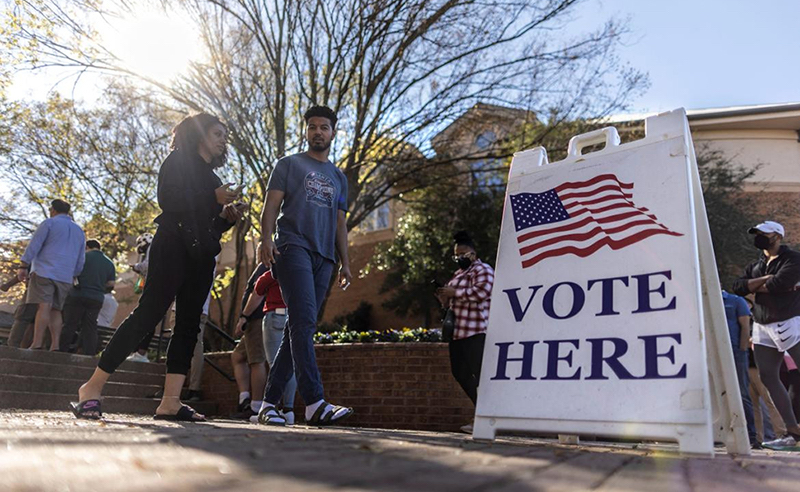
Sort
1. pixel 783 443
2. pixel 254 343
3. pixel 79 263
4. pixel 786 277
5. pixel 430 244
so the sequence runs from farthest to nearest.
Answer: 1. pixel 430 244
2. pixel 79 263
3. pixel 783 443
4. pixel 254 343
5. pixel 786 277

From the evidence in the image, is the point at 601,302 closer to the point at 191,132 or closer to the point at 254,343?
the point at 191,132

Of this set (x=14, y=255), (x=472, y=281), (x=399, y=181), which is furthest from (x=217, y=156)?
(x=14, y=255)

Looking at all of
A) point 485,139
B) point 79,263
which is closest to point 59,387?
point 79,263

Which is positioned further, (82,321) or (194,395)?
(82,321)

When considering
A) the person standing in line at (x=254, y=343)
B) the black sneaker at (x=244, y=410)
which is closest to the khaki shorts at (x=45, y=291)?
the person standing in line at (x=254, y=343)

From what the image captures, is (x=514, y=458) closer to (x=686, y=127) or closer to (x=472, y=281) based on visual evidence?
(x=686, y=127)

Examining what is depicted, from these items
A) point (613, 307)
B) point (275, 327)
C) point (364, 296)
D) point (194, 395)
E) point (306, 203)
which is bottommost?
point (194, 395)

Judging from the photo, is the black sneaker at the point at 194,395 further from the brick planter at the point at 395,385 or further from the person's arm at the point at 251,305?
the person's arm at the point at 251,305

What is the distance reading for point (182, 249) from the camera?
4.34m

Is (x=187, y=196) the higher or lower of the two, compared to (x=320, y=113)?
lower

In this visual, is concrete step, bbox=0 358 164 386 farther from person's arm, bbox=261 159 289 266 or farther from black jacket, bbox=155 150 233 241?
person's arm, bbox=261 159 289 266

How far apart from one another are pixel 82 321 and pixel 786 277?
848cm

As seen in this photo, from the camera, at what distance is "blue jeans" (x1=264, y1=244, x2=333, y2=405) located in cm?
436

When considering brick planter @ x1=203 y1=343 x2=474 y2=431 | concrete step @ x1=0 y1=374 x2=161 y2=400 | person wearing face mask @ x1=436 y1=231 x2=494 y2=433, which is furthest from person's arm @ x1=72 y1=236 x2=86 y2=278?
person wearing face mask @ x1=436 y1=231 x2=494 y2=433
